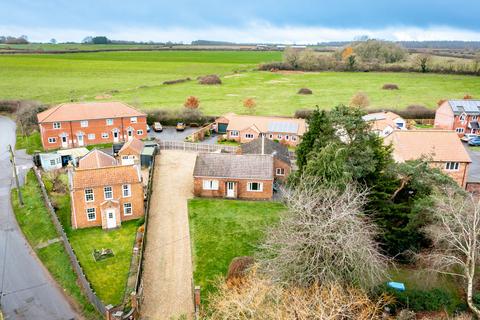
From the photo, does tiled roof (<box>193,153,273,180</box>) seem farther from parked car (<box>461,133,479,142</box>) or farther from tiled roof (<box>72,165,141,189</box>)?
parked car (<box>461,133,479,142</box>)

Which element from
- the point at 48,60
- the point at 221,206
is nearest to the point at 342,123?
the point at 221,206

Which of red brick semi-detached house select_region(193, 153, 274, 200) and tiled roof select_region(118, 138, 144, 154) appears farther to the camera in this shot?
tiled roof select_region(118, 138, 144, 154)

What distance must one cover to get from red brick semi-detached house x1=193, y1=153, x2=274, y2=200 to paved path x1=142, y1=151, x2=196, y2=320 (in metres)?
2.63

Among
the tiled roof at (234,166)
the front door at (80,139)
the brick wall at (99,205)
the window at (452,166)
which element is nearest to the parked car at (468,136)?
the window at (452,166)

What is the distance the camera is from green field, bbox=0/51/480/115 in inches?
3821

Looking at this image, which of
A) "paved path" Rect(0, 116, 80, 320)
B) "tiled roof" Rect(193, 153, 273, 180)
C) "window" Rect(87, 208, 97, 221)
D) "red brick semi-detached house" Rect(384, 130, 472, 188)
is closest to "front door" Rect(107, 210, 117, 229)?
"window" Rect(87, 208, 97, 221)

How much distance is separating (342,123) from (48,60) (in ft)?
522

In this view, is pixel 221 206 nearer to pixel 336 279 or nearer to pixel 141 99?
pixel 336 279

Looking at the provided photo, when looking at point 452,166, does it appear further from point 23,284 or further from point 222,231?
point 23,284

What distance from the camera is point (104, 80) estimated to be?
125500 millimetres

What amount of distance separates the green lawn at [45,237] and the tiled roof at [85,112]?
1412cm

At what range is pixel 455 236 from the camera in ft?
82.6

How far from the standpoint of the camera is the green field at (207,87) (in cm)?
9706

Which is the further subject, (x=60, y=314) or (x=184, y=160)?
(x=184, y=160)
